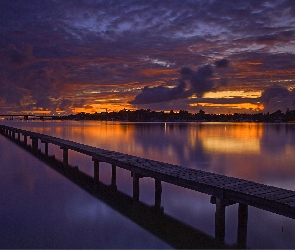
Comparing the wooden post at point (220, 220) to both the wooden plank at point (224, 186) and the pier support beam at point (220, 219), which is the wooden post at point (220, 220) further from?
the wooden plank at point (224, 186)

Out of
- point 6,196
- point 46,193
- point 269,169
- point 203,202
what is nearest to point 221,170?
point 269,169

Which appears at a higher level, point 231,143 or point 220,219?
point 220,219

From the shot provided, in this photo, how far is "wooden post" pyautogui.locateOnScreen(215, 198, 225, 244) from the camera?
6.95 m

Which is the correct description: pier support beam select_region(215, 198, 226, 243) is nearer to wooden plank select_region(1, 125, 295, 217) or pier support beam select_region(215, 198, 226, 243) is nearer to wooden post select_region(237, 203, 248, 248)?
wooden plank select_region(1, 125, 295, 217)

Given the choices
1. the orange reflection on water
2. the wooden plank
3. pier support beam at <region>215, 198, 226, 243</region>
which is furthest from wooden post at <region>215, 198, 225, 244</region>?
the orange reflection on water

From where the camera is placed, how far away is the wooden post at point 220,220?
22.8 feet

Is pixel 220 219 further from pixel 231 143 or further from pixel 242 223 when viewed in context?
pixel 231 143

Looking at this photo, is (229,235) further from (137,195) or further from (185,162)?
(185,162)

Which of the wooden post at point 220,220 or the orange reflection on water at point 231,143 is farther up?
the wooden post at point 220,220

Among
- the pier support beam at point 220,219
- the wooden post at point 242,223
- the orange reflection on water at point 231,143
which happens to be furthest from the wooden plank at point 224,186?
the orange reflection on water at point 231,143

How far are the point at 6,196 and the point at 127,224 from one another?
18.2 ft

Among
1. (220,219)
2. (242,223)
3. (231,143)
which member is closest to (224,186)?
(220,219)

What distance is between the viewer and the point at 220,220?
23.3ft

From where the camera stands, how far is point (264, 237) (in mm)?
7617
